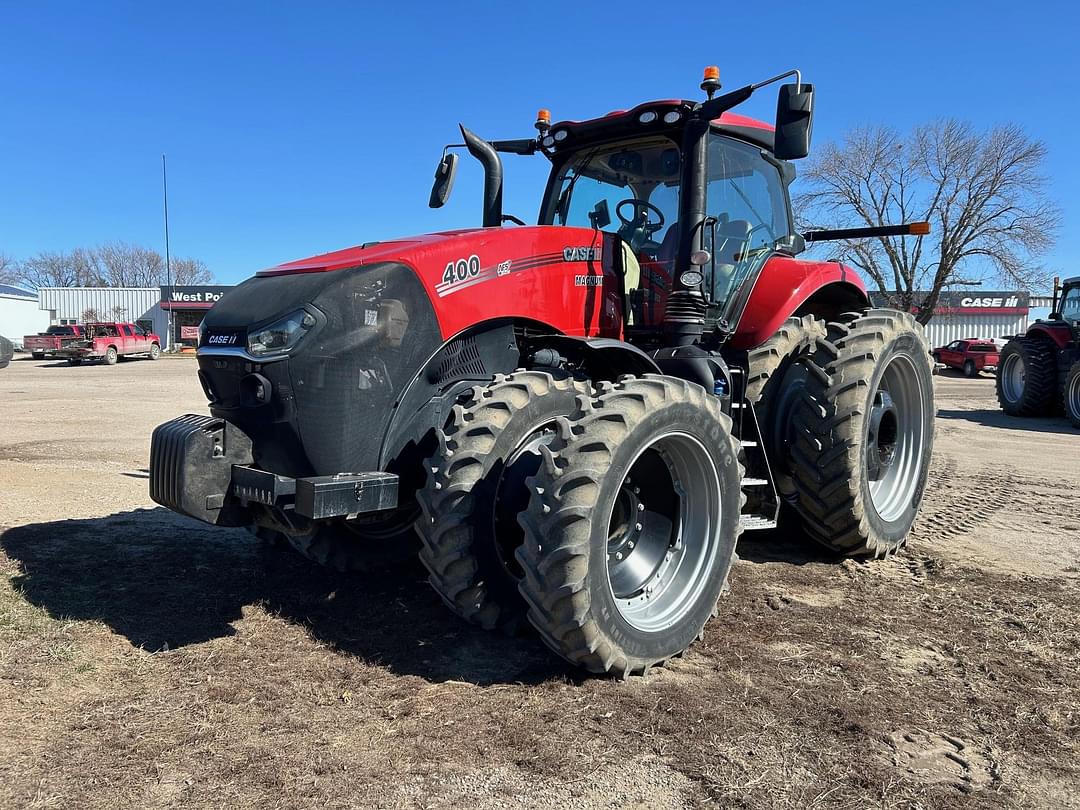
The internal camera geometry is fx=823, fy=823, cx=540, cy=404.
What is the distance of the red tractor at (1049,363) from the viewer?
15.0 meters

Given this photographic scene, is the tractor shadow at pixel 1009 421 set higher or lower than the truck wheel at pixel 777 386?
lower

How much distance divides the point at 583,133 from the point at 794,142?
1453 millimetres

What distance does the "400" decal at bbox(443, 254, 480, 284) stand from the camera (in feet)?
12.3

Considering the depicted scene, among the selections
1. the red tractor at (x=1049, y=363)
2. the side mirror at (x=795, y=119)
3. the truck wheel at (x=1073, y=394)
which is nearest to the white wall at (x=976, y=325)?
the red tractor at (x=1049, y=363)

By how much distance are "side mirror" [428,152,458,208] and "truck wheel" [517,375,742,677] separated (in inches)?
87.7

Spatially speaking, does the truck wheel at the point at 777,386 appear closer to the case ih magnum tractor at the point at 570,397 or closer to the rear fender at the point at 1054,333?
the case ih magnum tractor at the point at 570,397

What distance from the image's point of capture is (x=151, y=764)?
2.74m

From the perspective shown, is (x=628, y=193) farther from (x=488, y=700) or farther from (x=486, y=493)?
(x=488, y=700)

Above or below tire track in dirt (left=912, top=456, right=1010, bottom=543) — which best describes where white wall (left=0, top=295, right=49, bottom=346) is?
above

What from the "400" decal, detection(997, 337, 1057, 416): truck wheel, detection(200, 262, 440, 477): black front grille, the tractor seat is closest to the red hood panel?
the "400" decal

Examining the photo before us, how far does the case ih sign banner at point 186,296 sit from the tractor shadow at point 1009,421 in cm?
4994

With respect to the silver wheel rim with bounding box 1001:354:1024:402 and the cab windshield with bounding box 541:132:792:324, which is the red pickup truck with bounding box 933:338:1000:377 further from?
the cab windshield with bounding box 541:132:792:324

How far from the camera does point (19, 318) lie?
180ft

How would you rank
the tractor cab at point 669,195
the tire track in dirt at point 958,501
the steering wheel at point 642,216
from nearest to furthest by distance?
the tractor cab at point 669,195, the steering wheel at point 642,216, the tire track in dirt at point 958,501
